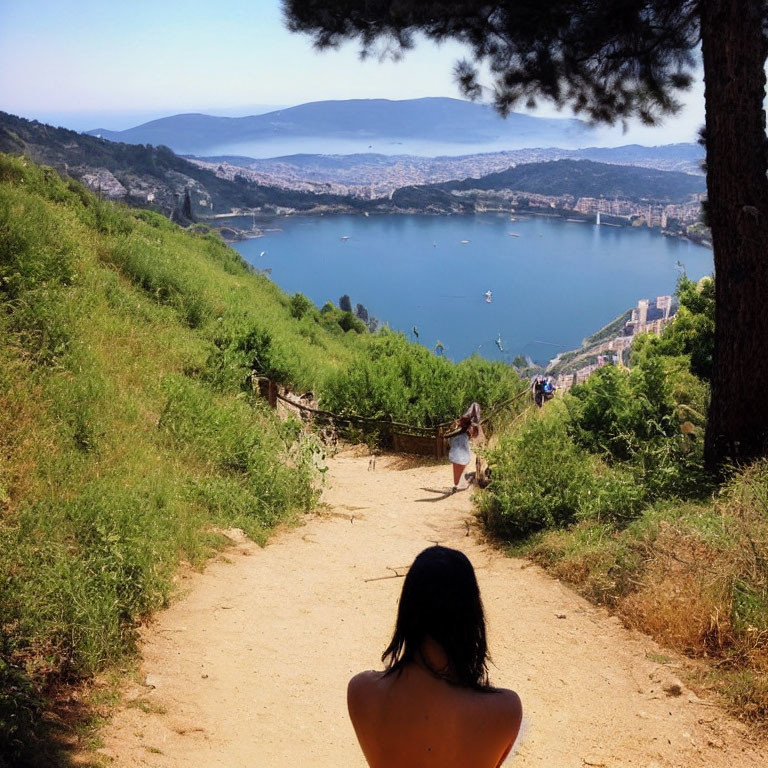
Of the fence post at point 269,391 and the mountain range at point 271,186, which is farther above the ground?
the mountain range at point 271,186

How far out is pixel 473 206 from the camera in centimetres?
9425

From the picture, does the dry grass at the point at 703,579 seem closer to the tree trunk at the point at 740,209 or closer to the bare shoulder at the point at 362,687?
the tree trunk at the point at 740,209

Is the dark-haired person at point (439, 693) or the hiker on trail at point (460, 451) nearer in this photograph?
the dark-haired person at point (439, 693)

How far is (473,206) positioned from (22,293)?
294ft

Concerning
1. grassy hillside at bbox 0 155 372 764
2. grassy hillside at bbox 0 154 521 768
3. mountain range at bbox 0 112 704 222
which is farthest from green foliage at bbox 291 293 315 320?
mountain range at bbox 0 112 704 222

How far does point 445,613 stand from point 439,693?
21 cm

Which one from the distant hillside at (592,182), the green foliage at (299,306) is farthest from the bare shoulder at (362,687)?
the distant hillside at (592,182)

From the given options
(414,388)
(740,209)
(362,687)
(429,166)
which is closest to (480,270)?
(414,388)

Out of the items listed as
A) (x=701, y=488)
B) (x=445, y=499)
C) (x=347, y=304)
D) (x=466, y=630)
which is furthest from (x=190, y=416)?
(x=347, y=304)

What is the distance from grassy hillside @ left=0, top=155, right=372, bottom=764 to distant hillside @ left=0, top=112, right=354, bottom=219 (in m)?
24.8

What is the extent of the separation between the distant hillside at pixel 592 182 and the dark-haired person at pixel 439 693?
3426 inches

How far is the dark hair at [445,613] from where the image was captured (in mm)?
1938

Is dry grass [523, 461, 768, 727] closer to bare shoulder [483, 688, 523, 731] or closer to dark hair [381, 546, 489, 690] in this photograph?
bare shoulder [483, 688, 523, 731]

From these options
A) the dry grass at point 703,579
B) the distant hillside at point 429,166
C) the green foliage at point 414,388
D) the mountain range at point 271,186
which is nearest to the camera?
the dry grass at point 703,579
